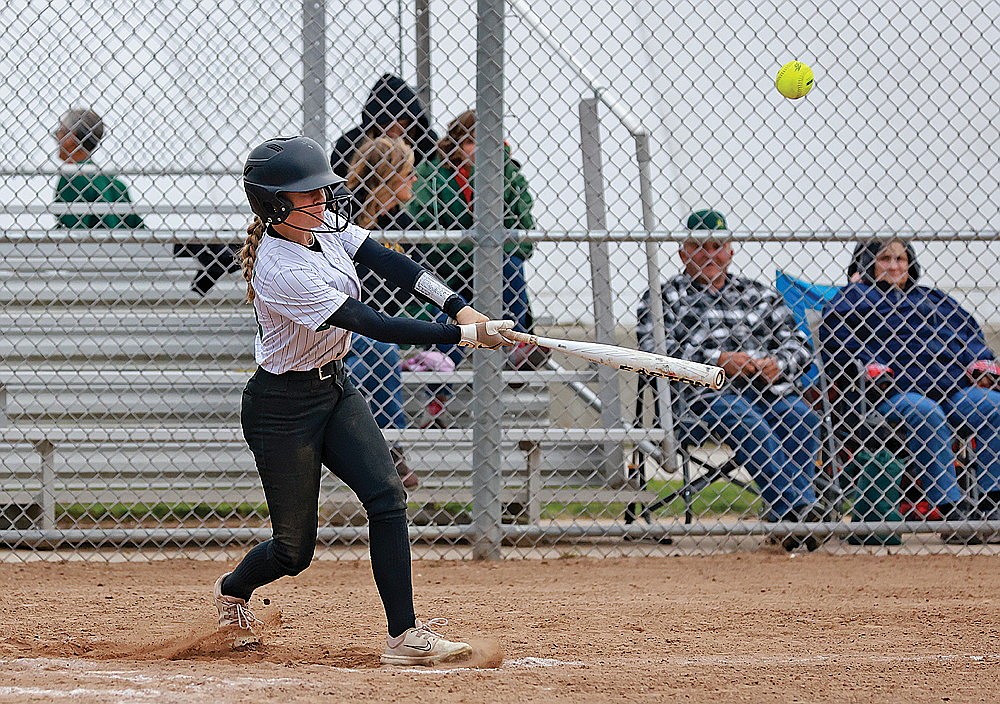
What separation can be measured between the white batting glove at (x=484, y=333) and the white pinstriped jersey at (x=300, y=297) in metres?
0.35

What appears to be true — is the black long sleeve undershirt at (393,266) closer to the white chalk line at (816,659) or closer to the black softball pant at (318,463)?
the black softball pant at (318,463)

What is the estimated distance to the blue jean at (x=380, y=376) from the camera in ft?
17.1

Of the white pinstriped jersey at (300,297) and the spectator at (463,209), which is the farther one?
the spectator at (463,209)

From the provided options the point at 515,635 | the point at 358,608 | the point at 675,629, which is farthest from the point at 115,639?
the point at 675,629

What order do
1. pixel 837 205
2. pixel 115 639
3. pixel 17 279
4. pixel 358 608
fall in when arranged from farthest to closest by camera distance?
1. pixel 17 279
2. pixel 837 205
3. pixel 358 608
4. pixel 115 639

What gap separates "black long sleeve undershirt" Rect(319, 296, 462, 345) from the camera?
3092mm

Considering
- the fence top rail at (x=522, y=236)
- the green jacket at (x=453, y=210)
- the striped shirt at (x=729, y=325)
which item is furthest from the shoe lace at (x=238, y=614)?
the striped shirt at (x=729, y=325)

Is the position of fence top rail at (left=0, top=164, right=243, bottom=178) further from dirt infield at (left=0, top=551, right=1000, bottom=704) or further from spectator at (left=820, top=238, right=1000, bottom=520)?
spectator at (left=820, top=238, right=1000, bottom=520)

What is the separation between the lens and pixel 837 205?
18.9 ft

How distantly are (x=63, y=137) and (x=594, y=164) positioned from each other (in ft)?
8.62

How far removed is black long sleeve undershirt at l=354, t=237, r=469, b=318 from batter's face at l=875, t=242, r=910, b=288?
311 cm

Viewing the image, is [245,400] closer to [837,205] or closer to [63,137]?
[63,137]

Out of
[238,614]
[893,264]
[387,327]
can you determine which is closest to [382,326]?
[387,327]

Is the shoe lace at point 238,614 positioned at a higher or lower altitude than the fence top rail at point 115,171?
lower
